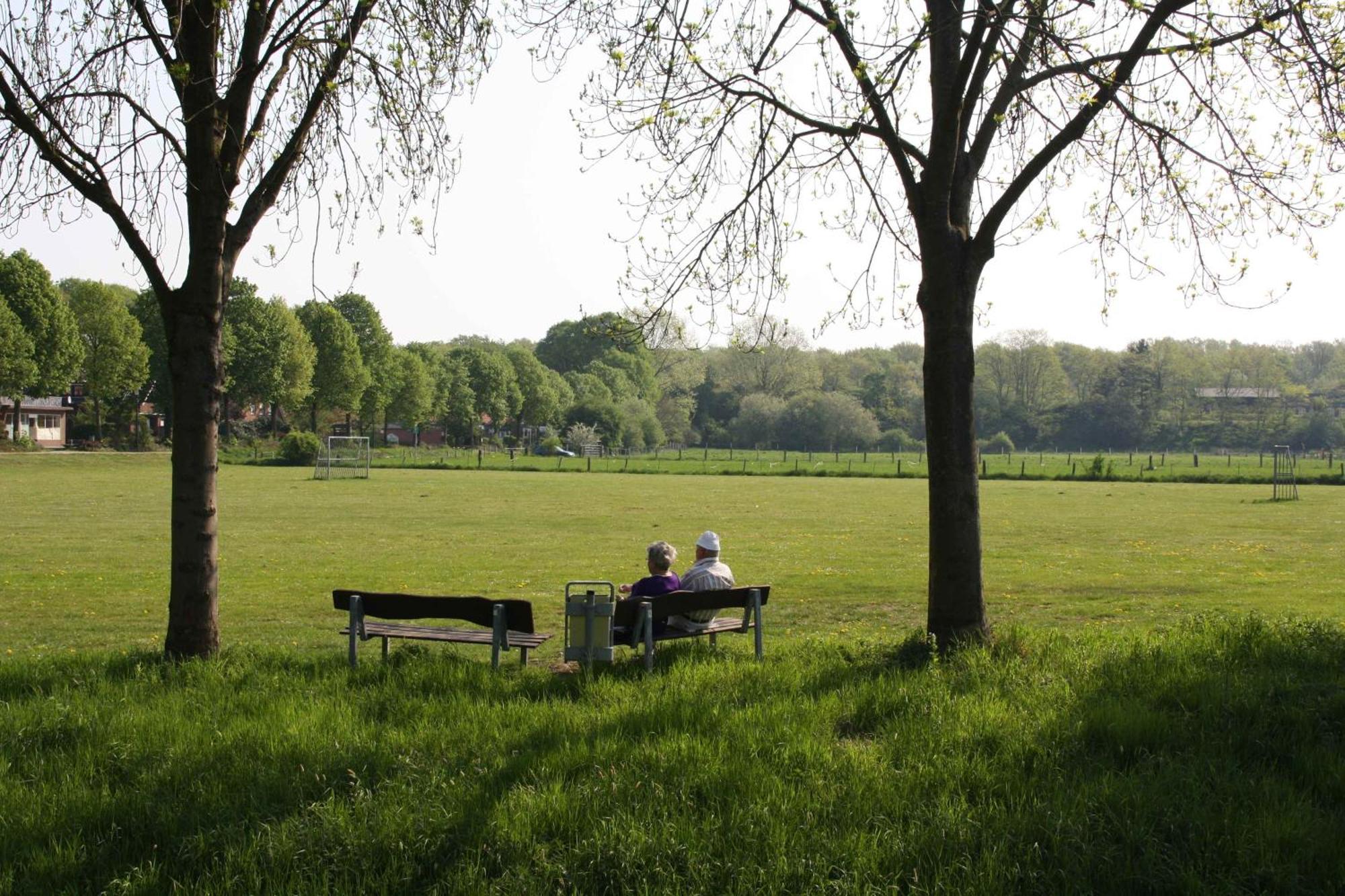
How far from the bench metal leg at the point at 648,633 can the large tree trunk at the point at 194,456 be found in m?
3.22

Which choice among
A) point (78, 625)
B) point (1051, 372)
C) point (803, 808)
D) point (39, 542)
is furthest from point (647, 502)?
point (1051, 372)

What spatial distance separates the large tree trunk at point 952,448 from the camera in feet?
25.9

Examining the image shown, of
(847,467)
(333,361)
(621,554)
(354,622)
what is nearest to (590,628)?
(354,622)

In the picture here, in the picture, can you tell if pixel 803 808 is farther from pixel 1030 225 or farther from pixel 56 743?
pixel 1030 225

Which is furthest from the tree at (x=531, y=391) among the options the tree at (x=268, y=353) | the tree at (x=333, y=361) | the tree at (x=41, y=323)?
the tree at (x=41, y=323)

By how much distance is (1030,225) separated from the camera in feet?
32.2

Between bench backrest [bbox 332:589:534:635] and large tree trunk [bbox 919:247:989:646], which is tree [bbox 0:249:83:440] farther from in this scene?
large tree trunk [bbox 919:247:989:646]

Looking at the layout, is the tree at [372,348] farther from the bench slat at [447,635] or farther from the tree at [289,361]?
the bench slat at [447,635]

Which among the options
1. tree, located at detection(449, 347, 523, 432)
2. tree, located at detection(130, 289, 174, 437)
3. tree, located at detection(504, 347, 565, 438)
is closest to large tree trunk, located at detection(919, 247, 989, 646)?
Result: tree, located at detection(130, 289, 174, 437)

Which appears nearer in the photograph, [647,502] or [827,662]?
[827,662]

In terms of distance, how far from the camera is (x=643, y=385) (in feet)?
458

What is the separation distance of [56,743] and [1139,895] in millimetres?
5452

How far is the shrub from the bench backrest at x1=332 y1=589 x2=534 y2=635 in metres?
62.1

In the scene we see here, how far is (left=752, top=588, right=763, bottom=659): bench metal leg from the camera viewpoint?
8.12 meters
